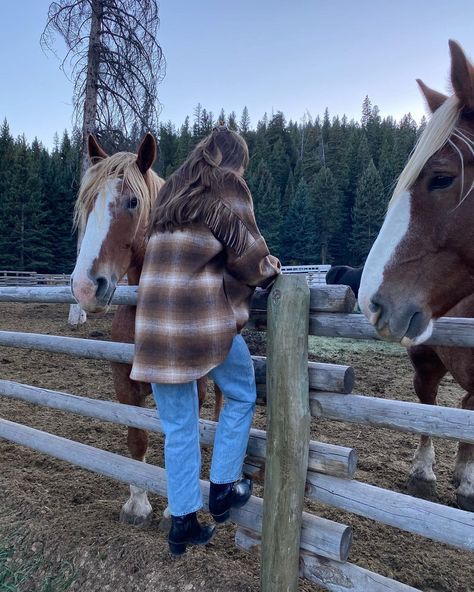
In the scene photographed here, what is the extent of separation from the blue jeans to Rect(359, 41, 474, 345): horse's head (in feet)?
2.20

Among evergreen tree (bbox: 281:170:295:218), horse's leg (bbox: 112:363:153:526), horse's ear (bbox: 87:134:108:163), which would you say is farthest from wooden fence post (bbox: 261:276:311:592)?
evergreen tree (bbox: 281:170:295:218)

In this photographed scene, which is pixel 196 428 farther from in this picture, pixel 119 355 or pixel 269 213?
pixel 269 213

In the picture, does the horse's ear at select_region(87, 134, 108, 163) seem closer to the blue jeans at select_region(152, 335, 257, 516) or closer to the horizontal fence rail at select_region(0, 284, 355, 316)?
the horizontal fence rail at select_region(0, 284, 355, 316)

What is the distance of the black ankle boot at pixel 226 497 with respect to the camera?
1896mm

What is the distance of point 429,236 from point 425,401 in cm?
243

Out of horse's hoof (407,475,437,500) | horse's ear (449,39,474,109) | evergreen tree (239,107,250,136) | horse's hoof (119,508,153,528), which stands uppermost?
evergreen tree (239,107,250,136)

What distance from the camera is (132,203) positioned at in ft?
8.32

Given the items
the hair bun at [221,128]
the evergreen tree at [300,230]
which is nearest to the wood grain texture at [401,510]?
the hair bun at [221,128]

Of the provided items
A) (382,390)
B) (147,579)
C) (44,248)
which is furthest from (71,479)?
(44,248)

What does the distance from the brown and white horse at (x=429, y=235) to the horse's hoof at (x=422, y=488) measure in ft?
6.53

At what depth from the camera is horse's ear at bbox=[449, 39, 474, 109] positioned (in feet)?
4.71

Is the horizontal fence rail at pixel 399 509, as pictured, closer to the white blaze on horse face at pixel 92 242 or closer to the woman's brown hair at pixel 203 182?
the woman's brown hair at pixel 203 182

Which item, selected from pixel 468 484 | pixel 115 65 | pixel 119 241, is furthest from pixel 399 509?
pixel 115 65

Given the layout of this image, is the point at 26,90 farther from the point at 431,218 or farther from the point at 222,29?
the point at 431,218
